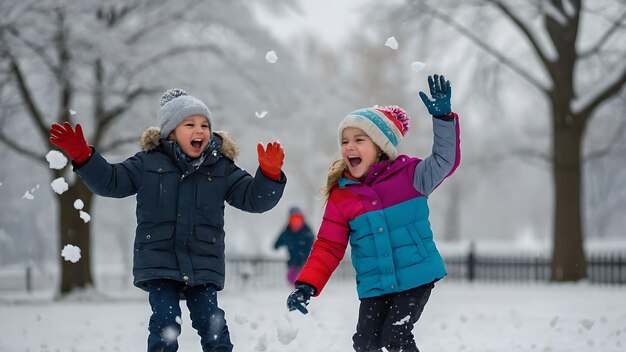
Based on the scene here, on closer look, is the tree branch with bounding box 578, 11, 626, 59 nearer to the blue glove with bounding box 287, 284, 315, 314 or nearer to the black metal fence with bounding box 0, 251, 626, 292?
the black metal fence with bounding box 0, 251, 626, 292

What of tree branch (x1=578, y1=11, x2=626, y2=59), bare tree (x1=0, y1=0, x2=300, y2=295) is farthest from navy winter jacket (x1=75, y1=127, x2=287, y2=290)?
tree branch (x1=578, y1=11, x2=626, y2=59)

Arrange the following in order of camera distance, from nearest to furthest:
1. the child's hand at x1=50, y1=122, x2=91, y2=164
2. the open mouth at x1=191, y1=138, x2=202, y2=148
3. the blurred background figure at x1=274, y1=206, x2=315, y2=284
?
the child's hand at x1=50, y1=122, x2=91, y2=164 → the open mouth at x1=191, y1=138, x2=202, y2=148 → the blurred background figure at x1=274, y1=206, x2=315, y2=284

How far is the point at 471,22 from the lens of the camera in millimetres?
16594

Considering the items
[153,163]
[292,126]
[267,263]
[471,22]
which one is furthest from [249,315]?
[267,263]

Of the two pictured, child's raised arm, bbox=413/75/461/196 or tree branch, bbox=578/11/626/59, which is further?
tree branch, bbox=578/11/626/59

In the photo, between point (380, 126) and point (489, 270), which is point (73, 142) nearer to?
point (380, 126)

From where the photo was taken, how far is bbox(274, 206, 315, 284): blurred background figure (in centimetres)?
1429

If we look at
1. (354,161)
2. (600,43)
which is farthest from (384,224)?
(600,43)

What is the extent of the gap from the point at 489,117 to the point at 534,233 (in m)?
47.0

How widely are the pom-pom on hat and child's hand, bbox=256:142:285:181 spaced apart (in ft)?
1.25

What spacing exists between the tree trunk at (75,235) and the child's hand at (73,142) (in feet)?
35.0

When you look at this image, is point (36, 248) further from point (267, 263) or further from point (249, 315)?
point (249, 315)

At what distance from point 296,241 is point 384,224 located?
1020 cm

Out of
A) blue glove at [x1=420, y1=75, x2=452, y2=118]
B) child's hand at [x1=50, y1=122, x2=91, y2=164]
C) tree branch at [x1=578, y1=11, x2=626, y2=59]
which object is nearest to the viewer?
blue glove at [x1=420, y1=75, x2=452, y2=118]
